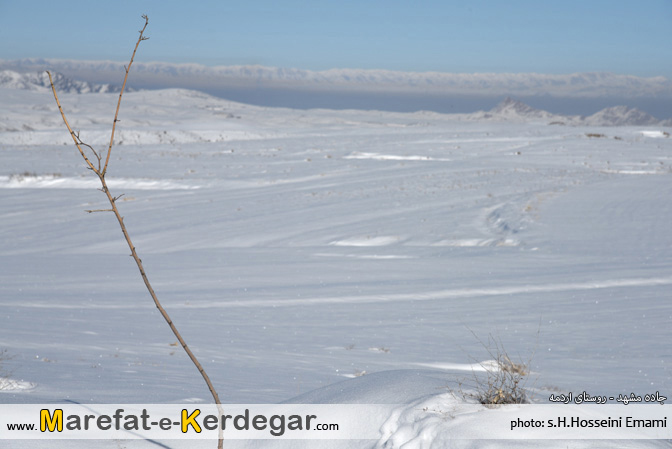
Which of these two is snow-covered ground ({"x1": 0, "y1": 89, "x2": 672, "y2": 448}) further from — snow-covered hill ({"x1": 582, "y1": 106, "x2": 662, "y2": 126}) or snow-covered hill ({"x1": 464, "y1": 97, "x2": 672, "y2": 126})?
snow-covered hill ({"x1": 582, "y1": 106, "x2": 662, "y2": 126})

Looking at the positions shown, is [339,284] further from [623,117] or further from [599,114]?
[623,117]

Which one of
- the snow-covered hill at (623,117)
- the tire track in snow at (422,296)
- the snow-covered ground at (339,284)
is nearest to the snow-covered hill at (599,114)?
the snow-covered hill at (623,117)

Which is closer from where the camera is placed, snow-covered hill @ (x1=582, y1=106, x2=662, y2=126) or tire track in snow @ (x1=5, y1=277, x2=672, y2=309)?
tire track in snow @ (x1=5, y1=277, x2=672, y2=309)

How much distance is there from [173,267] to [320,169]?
1549cm

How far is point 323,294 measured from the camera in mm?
8523

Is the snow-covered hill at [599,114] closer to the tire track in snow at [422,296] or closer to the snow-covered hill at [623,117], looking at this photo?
the snow-covered hill at [623,117]

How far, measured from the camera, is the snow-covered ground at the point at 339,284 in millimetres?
4602

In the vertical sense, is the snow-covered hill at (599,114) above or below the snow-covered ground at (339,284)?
A: above

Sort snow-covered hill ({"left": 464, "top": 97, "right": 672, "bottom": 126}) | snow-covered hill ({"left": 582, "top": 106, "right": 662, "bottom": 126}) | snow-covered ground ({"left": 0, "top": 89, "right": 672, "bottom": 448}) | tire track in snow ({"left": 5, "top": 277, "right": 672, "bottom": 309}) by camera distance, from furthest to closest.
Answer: snow-covered hill ({"left": 582, "top": 106, "right": 662, "bottom": 126})
snow-covered hill ({"left": 464, "top": 97, "right": 672, "bottom": 126})
tire track in snow ({"left": 5, "top": 277, "right": 672, "bottom": 309})
snow-covered ground ({"left": 0, "top": 89, "right": 672, "bottom": 448})

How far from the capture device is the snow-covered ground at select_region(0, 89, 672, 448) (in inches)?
181

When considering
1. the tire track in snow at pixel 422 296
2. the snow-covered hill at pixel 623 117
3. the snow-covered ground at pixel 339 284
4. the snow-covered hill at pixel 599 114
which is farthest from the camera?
the snow-covered hill at pixel 623 117

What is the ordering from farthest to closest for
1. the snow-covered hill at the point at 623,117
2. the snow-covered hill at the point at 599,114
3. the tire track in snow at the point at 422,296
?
1. the snow-covered hill at the point at 623,117
2. the snow-covered hill at the point at 599,114
3. the tire track in snow at the point at 422,296

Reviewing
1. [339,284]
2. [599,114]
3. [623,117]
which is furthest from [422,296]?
[623,117]

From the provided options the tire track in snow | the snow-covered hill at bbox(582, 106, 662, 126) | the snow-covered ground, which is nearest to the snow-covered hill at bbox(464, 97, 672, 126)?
the snow-covered hill at bbox(582, 106, 662, 126)
